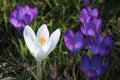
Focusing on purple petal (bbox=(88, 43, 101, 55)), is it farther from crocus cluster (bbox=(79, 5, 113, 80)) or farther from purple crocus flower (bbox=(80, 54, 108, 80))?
purple crocus flower (bbox=(80, 54, 108, 80))

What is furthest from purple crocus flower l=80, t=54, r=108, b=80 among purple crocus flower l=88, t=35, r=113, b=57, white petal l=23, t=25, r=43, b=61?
white petal l=23, t=25, r=43, b=61

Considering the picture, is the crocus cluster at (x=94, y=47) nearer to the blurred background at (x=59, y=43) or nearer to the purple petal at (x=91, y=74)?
the purple petal at (x=91, y=74)

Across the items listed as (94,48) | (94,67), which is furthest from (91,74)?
(94,48)

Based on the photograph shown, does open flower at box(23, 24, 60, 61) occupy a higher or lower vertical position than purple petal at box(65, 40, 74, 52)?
higher

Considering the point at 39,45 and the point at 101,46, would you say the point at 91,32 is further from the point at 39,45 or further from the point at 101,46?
the point at 39,45

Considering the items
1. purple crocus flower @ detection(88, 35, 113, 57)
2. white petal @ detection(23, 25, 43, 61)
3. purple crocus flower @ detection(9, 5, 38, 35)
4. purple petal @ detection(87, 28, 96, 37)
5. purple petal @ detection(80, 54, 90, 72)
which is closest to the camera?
white petal @ detection(23, 25, 43, 61)

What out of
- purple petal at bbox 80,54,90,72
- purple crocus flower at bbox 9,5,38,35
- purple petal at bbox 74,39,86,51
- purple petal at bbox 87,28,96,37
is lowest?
purple petal at bbox 80,54,90,72
